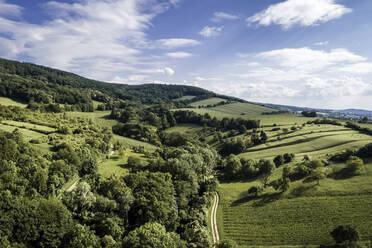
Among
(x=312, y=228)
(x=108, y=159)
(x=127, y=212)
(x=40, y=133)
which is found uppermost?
(x=40, y=133)

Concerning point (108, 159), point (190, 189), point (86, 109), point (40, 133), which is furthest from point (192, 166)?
point (86, 109)

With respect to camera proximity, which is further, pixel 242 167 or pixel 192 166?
→ pixel 242 167

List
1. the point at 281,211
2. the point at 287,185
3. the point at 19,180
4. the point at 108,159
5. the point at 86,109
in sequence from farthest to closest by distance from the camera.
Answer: the point at 86,109, the point at 108,159, the point at 287,185, the point at 281,211, the point at 19,180

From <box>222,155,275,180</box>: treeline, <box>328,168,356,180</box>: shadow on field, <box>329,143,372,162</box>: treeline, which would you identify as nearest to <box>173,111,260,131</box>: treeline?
<box>222,155,275,180</box>: treeline

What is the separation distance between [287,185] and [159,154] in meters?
50.5

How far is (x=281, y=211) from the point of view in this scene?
175 feet

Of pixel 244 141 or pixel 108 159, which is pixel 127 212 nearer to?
pixel 108 159

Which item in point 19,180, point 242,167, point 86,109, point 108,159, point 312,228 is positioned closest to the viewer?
point 19,180

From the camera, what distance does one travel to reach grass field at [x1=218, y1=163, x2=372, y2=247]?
146 ft

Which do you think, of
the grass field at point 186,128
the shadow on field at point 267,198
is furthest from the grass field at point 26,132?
the grass field at point 186,128

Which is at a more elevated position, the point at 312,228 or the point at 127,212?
the point at 127,212

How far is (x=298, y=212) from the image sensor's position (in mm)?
51938

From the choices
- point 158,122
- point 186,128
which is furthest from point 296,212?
point 158,122

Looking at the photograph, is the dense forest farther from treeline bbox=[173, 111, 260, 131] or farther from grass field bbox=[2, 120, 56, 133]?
treeline bbox=[173, 111, 260, 131]
